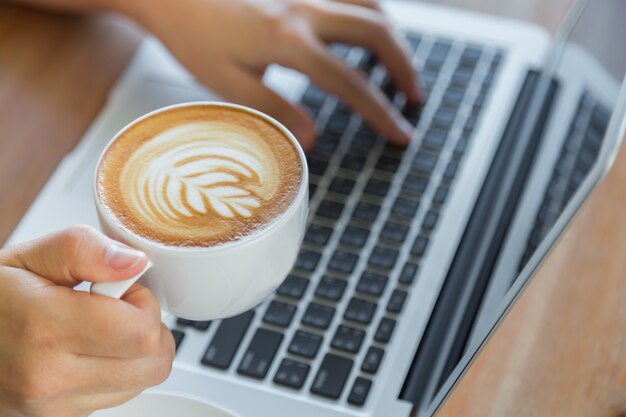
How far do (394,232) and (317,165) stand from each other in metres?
0.10

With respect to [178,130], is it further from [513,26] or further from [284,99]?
[513,26]

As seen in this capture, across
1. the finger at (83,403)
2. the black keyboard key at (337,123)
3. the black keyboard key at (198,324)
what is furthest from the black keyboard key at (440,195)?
the finger at (83,403)

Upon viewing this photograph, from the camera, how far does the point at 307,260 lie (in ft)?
2.13

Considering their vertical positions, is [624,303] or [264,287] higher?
[264,287]

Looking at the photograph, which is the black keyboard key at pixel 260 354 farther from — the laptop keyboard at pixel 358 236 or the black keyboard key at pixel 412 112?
the black keyboard key at pixel 412 112

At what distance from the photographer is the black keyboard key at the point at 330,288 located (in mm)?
626

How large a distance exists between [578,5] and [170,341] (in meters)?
0.48

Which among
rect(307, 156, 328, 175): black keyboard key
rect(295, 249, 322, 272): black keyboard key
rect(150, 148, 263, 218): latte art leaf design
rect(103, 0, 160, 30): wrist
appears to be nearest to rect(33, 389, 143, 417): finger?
rect(150, 148, 263, 218): latte art leaf design

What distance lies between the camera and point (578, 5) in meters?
0.76

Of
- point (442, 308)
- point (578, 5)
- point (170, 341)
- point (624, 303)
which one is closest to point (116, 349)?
point (170, 341)

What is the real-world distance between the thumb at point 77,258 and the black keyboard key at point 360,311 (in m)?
0.23

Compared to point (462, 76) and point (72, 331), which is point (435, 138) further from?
point (72, 331)

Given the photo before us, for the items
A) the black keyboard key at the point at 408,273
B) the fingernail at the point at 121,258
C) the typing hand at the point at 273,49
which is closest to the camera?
the fingernail at the point at 121,258

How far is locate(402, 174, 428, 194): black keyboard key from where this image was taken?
2.34 feet
